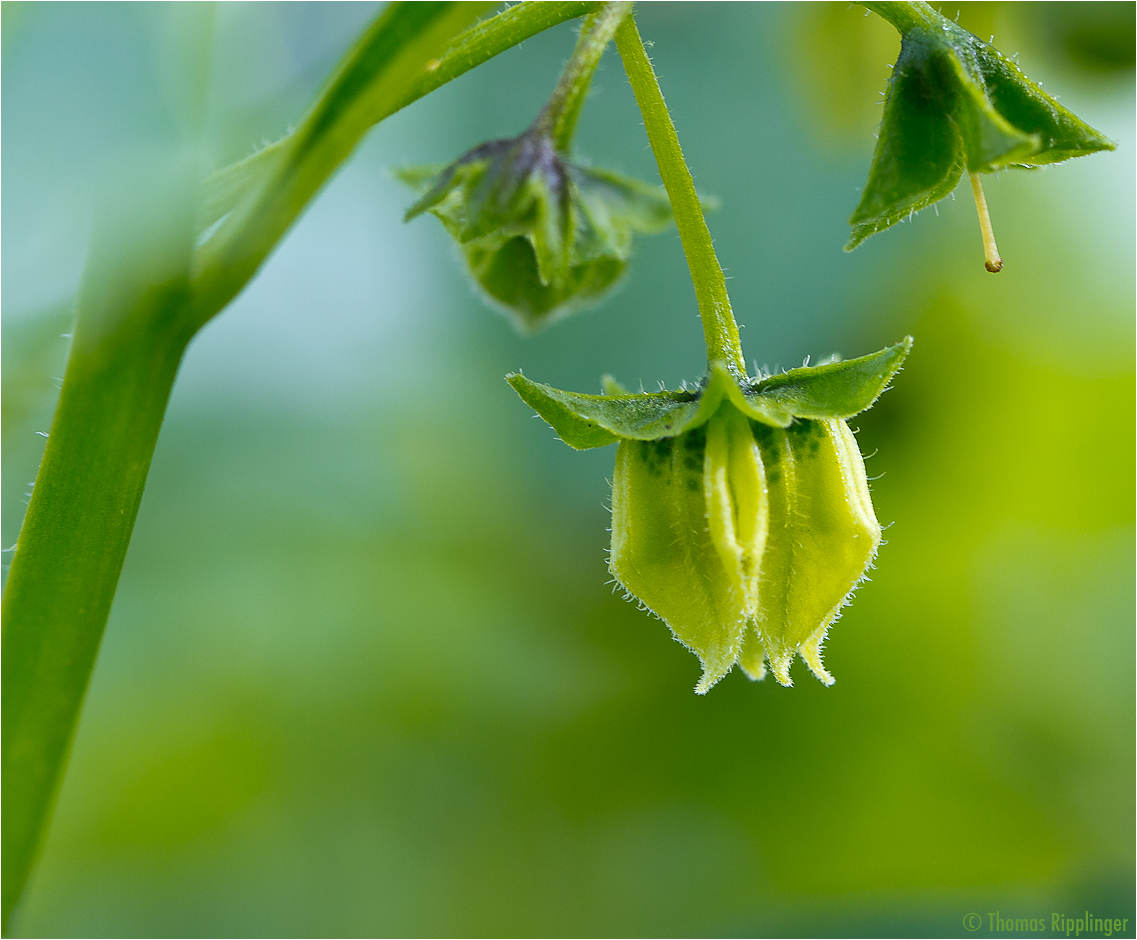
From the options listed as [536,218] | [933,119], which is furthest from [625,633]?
[933,119]

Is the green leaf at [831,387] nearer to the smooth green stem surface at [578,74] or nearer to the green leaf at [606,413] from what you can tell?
the green leaf at [606,413]

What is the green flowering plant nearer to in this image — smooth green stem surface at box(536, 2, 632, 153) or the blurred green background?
smooth green stem surface at box(536, 2, 632, 153)

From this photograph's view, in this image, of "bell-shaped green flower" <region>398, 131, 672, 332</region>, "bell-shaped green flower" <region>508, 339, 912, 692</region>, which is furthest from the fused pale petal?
"bell-shaped green flower" <region>398, 131, 672, 332</region>

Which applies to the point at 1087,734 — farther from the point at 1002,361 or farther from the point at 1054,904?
the point at 1002,361

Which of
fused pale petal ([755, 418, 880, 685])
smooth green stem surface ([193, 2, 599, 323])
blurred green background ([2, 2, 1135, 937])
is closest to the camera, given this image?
smooth green stem surface ([193, 2, 599, 323])

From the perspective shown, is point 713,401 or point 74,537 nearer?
point 74,537

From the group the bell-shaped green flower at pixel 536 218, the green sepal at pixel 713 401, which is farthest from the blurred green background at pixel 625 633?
the green sepal at pixel 713 401

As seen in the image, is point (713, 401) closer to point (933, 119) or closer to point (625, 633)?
point (933, 119)
